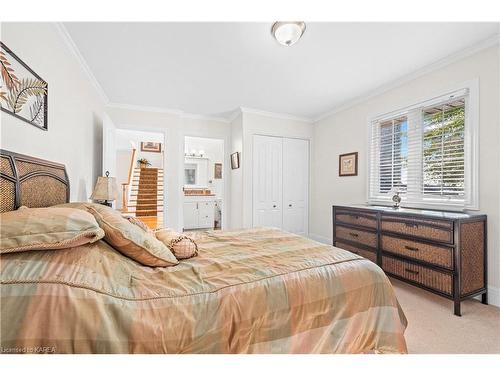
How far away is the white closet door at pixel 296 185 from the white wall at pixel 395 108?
177 millimetres

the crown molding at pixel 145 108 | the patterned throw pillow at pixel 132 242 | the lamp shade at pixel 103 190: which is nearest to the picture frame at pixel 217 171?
the crown molding at pixel 145 108

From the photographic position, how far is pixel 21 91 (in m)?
1.48

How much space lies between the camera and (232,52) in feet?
7.76

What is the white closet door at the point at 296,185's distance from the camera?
4.48 meters

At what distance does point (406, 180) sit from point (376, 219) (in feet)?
2.48

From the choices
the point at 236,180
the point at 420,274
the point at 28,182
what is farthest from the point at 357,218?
the point at 28,182

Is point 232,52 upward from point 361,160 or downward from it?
upward

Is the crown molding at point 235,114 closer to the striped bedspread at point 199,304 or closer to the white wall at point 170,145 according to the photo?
the white wall at point 170,145

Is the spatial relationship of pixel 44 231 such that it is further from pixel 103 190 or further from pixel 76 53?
pixel 76 53

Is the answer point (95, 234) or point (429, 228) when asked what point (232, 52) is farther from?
point (429, 228)

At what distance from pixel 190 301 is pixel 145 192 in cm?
718
